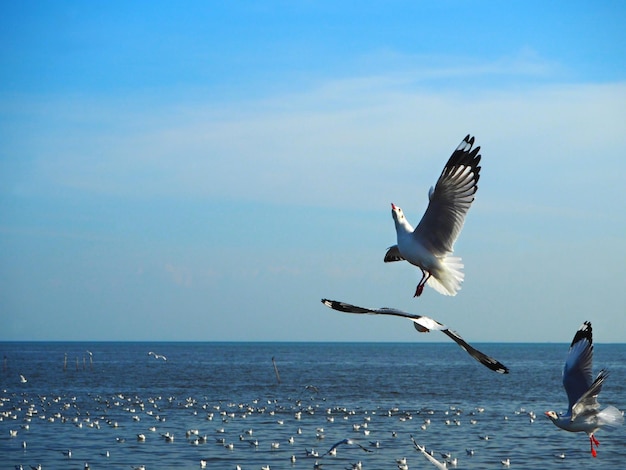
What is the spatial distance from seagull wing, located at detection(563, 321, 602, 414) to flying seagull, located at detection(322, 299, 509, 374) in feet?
25.4

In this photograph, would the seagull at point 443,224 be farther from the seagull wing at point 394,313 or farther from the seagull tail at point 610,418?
the seagull tail at point 610,418

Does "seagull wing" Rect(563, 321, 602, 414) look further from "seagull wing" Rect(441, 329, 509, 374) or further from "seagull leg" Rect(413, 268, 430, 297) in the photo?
"seagull wing" Rect(441, 329, 509, 374)

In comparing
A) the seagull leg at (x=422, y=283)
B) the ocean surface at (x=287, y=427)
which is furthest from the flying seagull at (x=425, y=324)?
the ocean surface at (x=287, y=427)

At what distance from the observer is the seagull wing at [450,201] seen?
898 centimetres

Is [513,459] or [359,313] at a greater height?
[359,313]

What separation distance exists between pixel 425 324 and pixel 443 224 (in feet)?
8.12

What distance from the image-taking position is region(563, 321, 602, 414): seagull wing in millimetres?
14852

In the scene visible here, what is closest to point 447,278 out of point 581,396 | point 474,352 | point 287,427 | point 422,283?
point 422,283

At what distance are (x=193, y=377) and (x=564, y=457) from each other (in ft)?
201

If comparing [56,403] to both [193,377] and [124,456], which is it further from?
[193,377]

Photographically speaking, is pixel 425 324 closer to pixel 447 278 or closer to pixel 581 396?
pixel 447 278

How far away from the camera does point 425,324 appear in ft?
23.7

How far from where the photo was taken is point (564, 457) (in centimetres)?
3322

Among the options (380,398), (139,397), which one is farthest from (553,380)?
(139,397)
